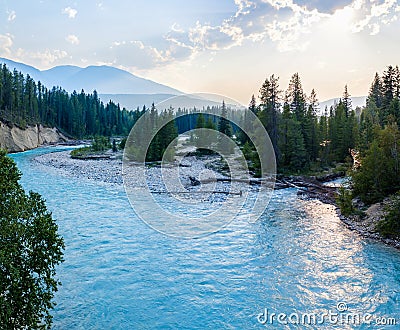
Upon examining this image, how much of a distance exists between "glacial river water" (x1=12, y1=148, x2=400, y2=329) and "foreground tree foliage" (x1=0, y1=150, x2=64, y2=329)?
2479mm

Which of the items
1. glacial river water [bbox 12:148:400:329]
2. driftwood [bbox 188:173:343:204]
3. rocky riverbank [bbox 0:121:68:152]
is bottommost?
glacial river water [bbox 12:148:400:329]

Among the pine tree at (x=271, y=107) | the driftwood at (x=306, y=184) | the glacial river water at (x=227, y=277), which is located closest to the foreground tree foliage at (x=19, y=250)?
the glacial river water at (x=227, y=277)

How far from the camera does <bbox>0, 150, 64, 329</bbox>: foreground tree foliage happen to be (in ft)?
21.3

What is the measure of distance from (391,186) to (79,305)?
17689 millimetres

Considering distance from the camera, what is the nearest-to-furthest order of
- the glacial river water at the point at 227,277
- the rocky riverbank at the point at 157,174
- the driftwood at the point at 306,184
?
the glacial river water at the point at 227,277, the driftwood at the point at 306,184, the rocky riverbank at the point at 157,174

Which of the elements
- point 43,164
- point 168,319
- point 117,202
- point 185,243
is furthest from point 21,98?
point 168,319

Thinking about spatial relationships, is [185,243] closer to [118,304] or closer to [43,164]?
[118,304]

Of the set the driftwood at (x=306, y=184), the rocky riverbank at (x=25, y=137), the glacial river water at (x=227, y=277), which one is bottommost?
the glacial river water at (x=227, y=277)

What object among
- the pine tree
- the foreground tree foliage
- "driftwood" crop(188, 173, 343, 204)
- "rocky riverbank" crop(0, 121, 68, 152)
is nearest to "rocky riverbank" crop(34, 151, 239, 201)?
"driftwood" crop(188, 173, 343, 204)

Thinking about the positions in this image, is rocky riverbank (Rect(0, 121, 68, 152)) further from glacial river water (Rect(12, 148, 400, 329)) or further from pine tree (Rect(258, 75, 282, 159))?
glacial river water (Rect(12, 148, 400, 329))

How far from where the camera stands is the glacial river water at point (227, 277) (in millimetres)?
9398

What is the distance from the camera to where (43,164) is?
142 ft

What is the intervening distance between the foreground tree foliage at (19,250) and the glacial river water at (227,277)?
8.13ft

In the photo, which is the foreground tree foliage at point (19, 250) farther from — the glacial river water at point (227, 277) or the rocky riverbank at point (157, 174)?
the rocky riverbank at point (157, 174)
